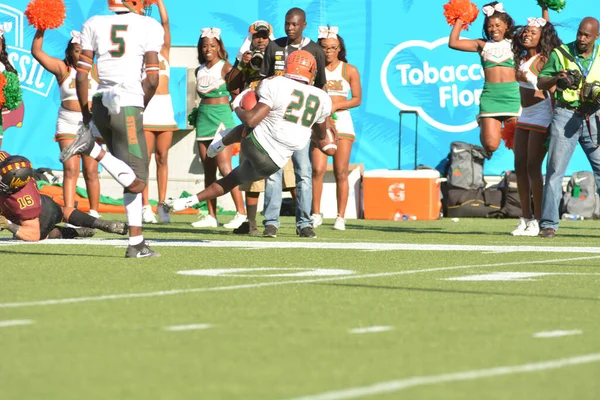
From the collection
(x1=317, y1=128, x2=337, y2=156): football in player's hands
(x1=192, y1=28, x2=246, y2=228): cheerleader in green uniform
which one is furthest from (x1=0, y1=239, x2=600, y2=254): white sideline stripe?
(x1=192, y1=28, x2=246, y2=228): cheerleader in green uniform

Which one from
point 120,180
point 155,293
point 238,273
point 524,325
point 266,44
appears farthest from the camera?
point 266,44

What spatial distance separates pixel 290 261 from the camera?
27.3 ft

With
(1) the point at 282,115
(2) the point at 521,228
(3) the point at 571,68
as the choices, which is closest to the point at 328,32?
(3) the point at 571,68

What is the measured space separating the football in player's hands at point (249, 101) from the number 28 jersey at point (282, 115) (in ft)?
0.44

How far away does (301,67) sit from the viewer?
33.0 ft

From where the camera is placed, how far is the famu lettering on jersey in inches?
685

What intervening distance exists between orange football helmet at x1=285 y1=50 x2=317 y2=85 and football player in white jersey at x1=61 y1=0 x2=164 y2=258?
179cm

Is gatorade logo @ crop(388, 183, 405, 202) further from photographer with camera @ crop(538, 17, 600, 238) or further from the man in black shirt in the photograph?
the man in black shirt

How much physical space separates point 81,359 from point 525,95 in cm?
885

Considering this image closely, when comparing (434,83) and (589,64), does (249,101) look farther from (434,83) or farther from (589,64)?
(434,83)

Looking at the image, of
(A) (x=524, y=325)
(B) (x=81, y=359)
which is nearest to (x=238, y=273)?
(A) (x=524, y=325)

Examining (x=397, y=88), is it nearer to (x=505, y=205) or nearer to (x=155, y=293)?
(x=505, y=205)

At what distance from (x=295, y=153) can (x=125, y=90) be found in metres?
3.30

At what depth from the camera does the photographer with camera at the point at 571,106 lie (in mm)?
11391
